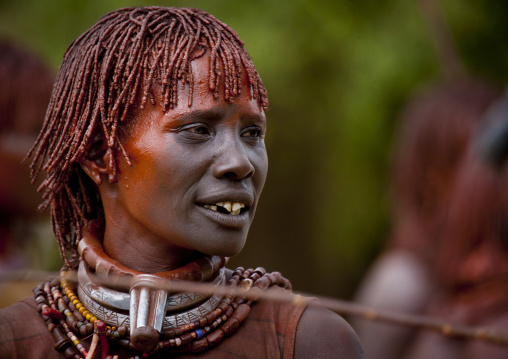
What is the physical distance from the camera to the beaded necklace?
7.94ft

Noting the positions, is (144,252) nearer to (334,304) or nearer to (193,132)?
(193,132)

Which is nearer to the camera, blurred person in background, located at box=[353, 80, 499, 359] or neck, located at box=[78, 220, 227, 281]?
neck, located at box=[78, 220, 227, 281]

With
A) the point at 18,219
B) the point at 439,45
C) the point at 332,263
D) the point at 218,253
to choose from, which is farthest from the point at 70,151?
the point at 332,263

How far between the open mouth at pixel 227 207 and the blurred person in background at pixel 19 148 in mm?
1990

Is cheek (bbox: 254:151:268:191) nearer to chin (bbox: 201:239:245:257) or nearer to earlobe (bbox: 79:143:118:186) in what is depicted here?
chin (bbox: 201:239:245:257)

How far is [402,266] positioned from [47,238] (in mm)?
2316

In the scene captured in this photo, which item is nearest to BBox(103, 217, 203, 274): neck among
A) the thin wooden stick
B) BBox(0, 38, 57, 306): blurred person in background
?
the thin wooden stick

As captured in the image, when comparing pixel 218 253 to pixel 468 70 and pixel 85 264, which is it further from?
pixel 468 70

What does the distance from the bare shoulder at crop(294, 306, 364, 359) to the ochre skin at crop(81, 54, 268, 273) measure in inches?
12.3

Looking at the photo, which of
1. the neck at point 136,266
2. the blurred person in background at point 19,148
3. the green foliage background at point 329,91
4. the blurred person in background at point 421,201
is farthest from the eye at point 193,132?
the green foliage background at point 329,91

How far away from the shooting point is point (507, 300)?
4098mm

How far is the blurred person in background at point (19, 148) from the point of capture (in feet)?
14.1

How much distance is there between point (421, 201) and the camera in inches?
225

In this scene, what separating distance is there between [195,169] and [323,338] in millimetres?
633
